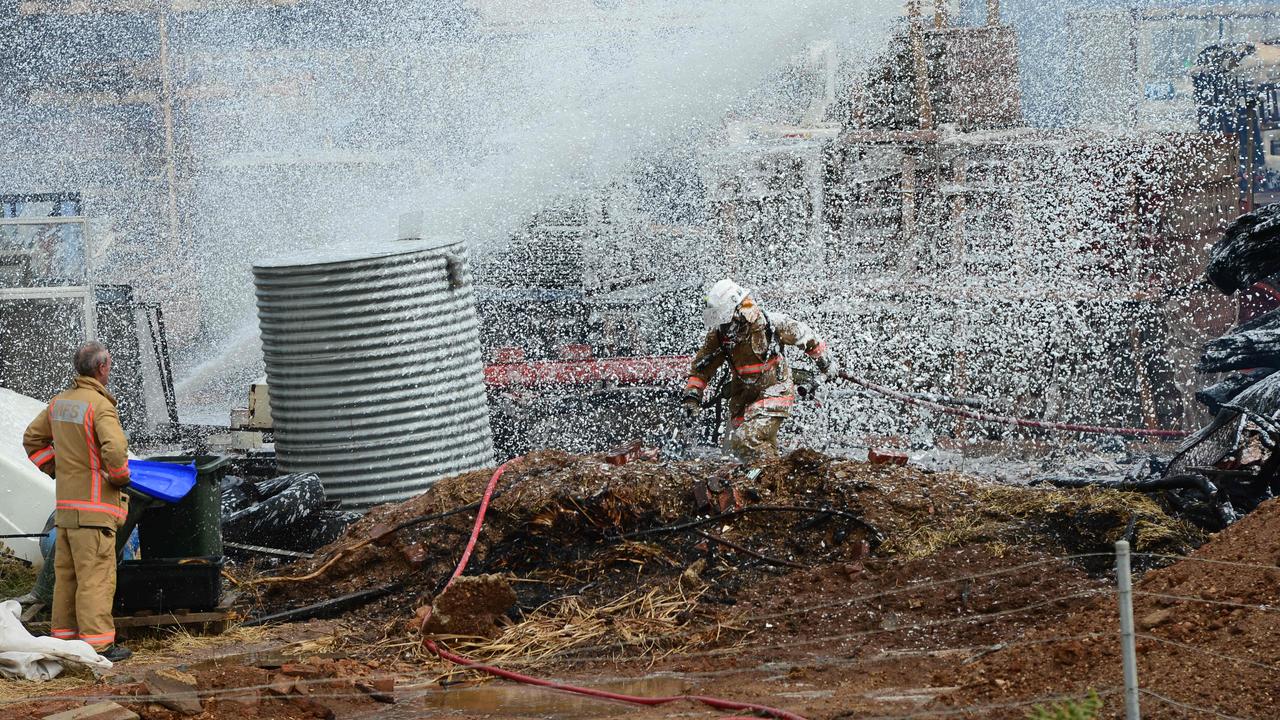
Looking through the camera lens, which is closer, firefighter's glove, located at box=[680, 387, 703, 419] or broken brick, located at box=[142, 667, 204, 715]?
broken brick, located at box=[142, 667, 204, 715]

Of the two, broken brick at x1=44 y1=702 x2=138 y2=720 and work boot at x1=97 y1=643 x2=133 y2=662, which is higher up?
broken brick at x1=44 y1=702 x2=138 y2=720

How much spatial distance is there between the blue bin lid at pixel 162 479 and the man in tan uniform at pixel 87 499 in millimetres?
238

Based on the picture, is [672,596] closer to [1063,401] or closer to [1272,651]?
[1272,651]

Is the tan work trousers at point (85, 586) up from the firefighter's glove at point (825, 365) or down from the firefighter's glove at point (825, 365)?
down

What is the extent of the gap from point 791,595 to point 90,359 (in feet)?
11.9

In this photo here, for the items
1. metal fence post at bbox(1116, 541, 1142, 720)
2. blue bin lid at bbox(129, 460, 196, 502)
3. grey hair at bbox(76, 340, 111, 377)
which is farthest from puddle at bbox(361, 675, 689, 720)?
metal fence post at bbox(1116, 541, 1142, 720)

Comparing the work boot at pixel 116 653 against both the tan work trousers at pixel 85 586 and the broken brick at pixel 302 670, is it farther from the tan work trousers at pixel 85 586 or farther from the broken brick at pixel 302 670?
the broken brick at pixel 302 670

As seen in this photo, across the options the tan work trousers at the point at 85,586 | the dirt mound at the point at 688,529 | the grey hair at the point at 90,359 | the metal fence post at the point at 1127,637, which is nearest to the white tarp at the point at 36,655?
the tan work trousers at the point at 85,586

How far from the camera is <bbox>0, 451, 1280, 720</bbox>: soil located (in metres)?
5.02

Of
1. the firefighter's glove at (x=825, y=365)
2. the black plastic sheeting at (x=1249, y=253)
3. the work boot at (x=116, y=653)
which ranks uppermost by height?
the black plastic sheeting at (x=1249, y=253)

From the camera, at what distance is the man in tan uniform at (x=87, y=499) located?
6.83 metres

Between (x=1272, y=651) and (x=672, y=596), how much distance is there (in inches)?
130

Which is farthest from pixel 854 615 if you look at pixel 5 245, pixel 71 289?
pixel 5 245

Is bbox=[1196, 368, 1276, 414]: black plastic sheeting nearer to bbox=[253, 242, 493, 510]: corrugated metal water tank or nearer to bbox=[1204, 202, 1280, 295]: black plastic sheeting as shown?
bbox=[1204, 202, 1280, 295]: black plastic sheeting
